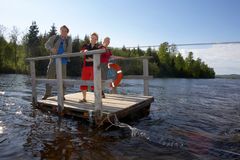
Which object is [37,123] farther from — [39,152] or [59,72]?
[39,152]

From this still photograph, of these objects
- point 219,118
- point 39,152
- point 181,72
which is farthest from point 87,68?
point 181,72

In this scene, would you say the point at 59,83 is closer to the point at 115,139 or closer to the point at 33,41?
the point at 115,139

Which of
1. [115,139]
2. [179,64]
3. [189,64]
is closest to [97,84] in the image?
[115,139]

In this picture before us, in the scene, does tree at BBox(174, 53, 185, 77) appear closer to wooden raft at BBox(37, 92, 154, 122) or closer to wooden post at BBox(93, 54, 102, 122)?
wooden raft at BBox(37, 92, 154, 122)

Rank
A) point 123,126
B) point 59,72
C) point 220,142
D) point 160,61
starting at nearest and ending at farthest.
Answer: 1. point 220,142
2. point 123,126
3. point 59,72
4. point 160,61

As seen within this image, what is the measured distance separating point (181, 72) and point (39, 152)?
82202 mm

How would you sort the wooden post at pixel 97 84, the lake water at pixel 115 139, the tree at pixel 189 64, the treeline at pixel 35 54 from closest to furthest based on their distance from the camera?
the lake water at pixel 115 139
the wooden post at pixel 97 84
the treeline at pixel 35 54
the tree at pixel 189 64

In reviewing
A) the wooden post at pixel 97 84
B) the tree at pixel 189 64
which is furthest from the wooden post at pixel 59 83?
the tree at pixel 189 64

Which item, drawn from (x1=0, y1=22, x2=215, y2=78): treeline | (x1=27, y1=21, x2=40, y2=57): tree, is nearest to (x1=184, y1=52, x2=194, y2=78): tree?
(x1=0, y1=22, x2=215, y2=78): treeline

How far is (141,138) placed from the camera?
4609 millimetres

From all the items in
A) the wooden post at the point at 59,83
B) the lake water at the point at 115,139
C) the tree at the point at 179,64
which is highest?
the tree at the point at 179,64

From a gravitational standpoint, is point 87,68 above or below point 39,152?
above

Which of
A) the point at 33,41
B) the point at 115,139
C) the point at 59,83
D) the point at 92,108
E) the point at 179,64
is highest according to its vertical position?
the point at 33,41

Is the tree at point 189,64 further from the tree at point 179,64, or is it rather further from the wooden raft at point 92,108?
the wooden raft at point 92,108
